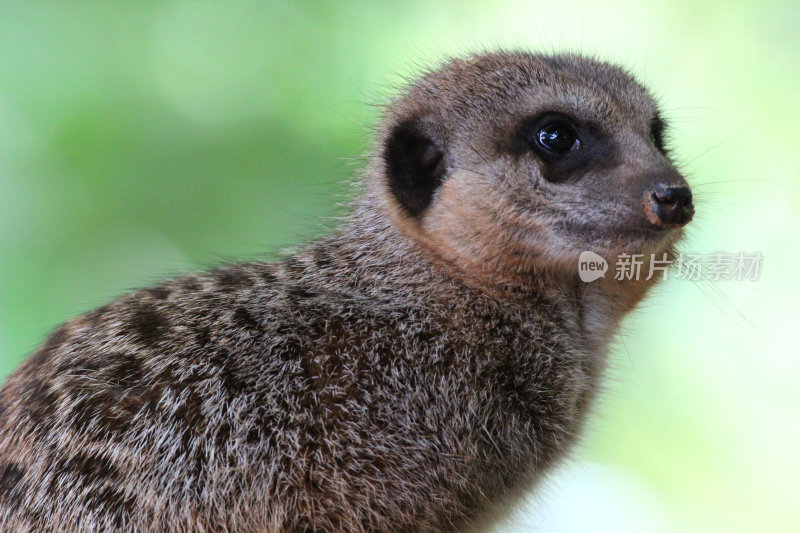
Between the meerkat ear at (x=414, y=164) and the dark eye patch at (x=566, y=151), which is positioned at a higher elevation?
the dark eye patch at (x=566, y=151)

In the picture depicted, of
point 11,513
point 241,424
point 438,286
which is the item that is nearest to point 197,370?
point 241,424

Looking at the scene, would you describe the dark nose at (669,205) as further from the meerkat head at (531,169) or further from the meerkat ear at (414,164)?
the meerkat ear at (414,164)

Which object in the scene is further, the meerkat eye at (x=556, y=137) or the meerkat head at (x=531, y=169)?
the meerkat eye at (x=556, y=137)

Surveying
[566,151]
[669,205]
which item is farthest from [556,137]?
[669,205]

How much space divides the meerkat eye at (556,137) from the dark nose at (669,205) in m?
0.30

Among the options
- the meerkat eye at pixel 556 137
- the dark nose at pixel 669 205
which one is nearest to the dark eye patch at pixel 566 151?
the meerkat eye at pixel 556 137

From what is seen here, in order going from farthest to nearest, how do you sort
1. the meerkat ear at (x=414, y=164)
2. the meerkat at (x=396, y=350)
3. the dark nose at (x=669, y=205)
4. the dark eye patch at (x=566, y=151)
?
the meerkat ear at (x=414, y=164), the dark eye patch at (x=566, y=151), the dark nose at (x=669, y=205), the meerkat at (x=396, y=350)

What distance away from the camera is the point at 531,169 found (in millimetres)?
2348

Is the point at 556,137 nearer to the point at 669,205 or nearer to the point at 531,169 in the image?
the point at 531,169

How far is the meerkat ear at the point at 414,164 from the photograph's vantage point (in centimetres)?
253

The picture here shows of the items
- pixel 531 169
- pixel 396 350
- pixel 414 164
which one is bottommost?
pixel 396 350

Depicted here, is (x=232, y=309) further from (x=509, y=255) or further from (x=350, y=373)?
(x=509, y=255)

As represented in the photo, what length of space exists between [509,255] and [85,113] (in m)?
2.98

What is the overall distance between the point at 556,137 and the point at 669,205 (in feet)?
1.29
